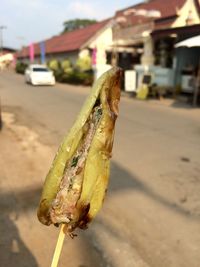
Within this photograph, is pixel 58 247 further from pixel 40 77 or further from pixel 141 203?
pixel 40 77

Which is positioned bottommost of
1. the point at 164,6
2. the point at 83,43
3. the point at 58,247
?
the point at 83,43

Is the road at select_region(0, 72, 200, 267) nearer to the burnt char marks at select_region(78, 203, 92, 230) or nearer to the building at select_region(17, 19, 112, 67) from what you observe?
the burnt char marks at select_region(78, 203, 92, 230)

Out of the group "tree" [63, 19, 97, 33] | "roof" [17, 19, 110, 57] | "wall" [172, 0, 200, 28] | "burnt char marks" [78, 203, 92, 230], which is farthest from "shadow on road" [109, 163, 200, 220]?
"tree" [63, 19, 97, 33]

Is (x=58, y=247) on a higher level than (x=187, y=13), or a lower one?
lower

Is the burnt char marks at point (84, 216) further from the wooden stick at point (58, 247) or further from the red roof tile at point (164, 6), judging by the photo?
the red roof tile at point (164, 6)

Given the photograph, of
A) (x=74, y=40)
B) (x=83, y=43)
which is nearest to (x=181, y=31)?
(x=83, y=43)

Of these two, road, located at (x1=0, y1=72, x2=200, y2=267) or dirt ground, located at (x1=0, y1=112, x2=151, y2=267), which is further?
road, located at (x1=0, y1=72, x2=200, y2=267)

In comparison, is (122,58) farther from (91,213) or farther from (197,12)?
(91,213)
